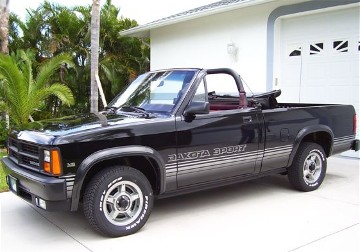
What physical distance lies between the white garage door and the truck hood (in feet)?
18.3

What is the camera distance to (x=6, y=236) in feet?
14.2

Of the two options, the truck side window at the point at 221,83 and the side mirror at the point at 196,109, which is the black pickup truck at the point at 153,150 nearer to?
the side mirror at the point at 196,109

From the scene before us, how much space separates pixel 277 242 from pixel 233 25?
751 centimetres

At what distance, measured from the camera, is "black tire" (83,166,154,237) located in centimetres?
405

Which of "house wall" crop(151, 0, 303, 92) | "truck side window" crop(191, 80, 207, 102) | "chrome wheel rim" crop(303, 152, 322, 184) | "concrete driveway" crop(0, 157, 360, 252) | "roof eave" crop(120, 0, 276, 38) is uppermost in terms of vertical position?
"roof eave" crop(120, 0, 276, 38)

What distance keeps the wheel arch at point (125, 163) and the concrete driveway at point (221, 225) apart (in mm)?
496

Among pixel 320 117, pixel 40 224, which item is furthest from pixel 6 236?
pixel 320 117

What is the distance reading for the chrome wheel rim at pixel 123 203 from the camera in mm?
4164

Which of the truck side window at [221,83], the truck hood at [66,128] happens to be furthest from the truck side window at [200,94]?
the truck side window at [221,83]

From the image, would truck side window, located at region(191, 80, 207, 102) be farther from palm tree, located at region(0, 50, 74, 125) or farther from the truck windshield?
palm tree, located at region(0, 50, 74, 125)

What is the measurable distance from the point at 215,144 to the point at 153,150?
33.8 inches

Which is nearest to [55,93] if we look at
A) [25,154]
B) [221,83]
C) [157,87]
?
[221,83]

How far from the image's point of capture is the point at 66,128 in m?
4.23

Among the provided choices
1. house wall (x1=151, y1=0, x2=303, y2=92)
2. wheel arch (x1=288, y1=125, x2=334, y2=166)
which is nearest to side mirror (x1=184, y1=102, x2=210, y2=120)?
wheel arch (x1=288, y1=125, x2=334, y2=166)
